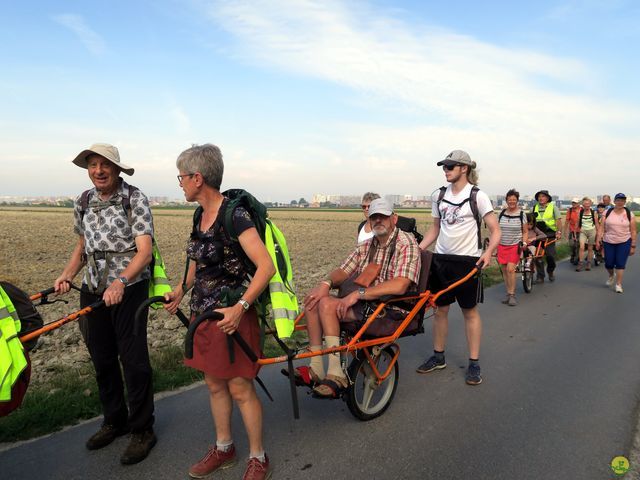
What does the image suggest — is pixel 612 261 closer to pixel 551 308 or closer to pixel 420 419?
pixel 551 308

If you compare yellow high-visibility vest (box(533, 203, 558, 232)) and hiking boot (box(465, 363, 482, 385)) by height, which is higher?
yellow high-visibility vest (box(533, 203, 558, 232))

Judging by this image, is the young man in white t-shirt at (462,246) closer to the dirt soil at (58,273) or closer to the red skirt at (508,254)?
the dirt soil at (58,273)

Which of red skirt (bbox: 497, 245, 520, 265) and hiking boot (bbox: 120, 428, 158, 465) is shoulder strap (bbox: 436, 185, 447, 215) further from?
red skirt (bbox: 497, 245, 520, 265)

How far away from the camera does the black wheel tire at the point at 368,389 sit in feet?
12.4

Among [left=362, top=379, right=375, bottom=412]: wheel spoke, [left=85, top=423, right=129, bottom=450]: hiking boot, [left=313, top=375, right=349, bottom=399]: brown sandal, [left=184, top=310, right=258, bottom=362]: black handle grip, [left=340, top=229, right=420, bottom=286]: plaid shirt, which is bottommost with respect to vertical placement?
[left=85, top=423, right=129, bottom=450]: hiking boot

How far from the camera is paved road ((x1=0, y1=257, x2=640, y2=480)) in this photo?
328 cm

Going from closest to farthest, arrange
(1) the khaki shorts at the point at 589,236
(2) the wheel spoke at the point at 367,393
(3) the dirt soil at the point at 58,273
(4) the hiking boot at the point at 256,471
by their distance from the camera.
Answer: (4) the hiking boot at the point at 256,471 → (2) the wheel spoke at the point at 367,393 → (3) the dirt soil at the point at 58,273 → (1) the khaki shorts at the point at 589,236

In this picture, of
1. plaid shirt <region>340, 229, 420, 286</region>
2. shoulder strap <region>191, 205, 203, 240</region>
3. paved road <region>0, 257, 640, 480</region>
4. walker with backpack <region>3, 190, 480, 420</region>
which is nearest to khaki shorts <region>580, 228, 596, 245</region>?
paved road <region>0, 257, 640, 480</region>

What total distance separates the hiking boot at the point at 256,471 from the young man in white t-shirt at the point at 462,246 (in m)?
2.41

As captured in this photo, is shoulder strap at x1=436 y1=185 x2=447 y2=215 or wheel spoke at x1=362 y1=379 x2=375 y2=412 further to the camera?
shoulder strap at x1=436 y1=185 x2=447 y2=215

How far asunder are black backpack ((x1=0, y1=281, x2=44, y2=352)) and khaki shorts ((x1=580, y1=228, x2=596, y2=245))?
1379 cm

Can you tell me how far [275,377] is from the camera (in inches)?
197

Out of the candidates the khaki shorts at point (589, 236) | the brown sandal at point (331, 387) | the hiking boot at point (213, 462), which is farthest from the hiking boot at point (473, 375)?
the khaki shorts at point (589, 236)

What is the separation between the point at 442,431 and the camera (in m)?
3.80
